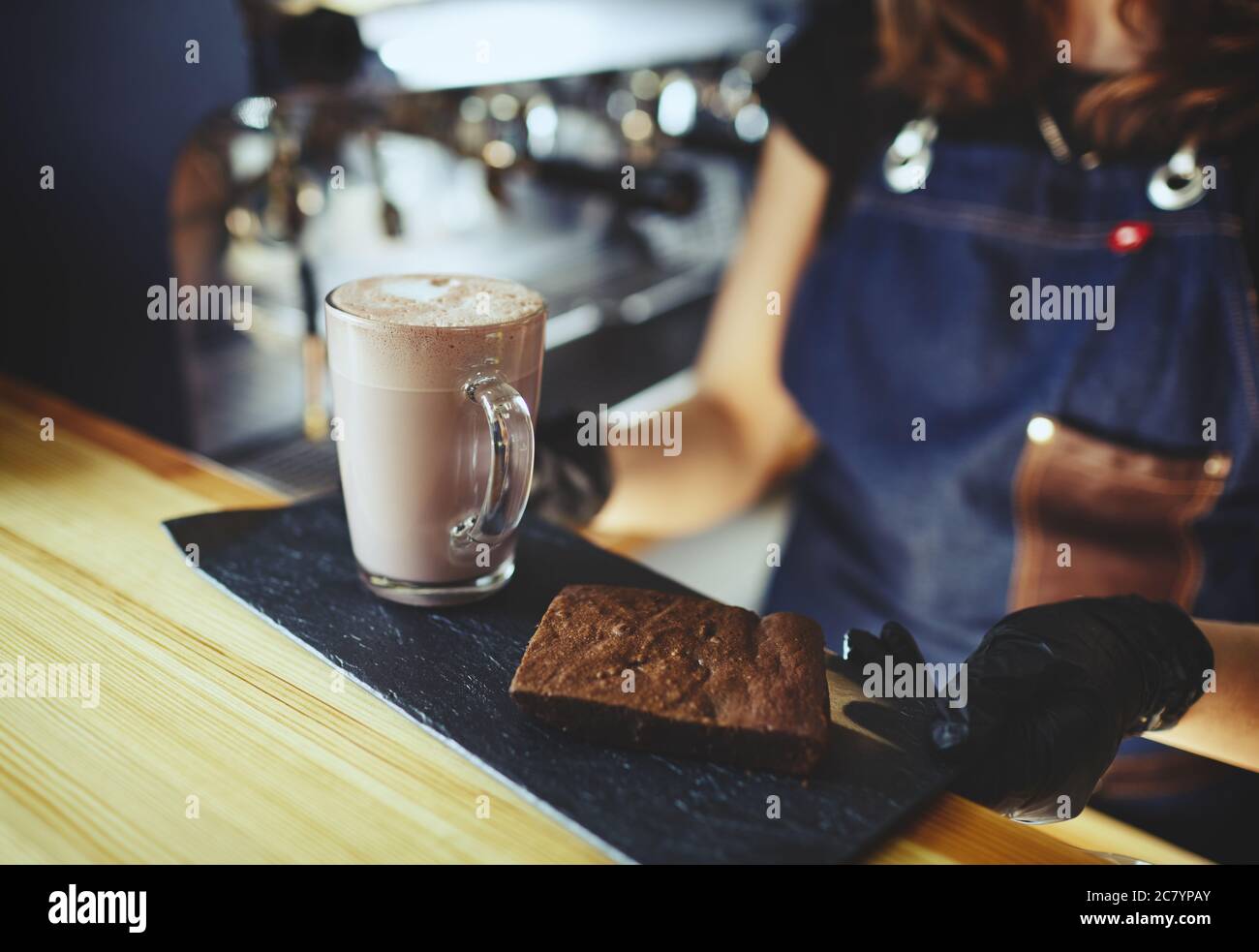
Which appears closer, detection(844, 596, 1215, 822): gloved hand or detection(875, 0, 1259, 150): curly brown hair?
detection(844, 596, 1215, 822): gloved hand

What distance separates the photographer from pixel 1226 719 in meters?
0.71

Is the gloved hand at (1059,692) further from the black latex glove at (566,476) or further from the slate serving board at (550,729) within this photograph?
the black latex glove at (566,476)

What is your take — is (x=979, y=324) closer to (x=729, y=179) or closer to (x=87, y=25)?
(x=87, y=25)

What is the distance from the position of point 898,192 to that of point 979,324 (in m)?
0.21

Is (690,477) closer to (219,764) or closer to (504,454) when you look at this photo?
(504,454)

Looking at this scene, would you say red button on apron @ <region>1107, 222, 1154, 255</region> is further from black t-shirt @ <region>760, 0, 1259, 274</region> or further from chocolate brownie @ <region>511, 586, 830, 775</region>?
chocolate brownie @ <region>511, 586, 830, 775</region>

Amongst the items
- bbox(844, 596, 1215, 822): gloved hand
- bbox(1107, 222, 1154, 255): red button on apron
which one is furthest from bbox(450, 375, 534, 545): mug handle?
bbox(1107, 222, 1154, 255): red button on apron

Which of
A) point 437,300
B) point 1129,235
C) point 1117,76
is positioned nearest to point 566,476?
point 437,300

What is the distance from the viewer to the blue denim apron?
1.06 metres

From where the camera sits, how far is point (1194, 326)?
1.06 m

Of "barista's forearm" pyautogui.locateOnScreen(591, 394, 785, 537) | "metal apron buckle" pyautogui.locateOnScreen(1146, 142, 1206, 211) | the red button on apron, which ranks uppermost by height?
"metal apron buckle" pyautogui.locateOnScreen(1146, 142, 1206, 211)

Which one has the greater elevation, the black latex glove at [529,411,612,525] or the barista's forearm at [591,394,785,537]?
the black latex glove at [529,411,612,525]

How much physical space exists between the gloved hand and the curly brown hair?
0.65m

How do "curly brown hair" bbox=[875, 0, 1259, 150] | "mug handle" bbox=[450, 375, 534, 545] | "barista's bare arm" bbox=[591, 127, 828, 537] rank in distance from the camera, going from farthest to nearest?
"barista's bare arm" bbox=[591, 127, 828, 537], "curly brown hair" bbox=[875, 0, 1259, 150], "mug handle" bbox=[450, 375, 534, 545]
